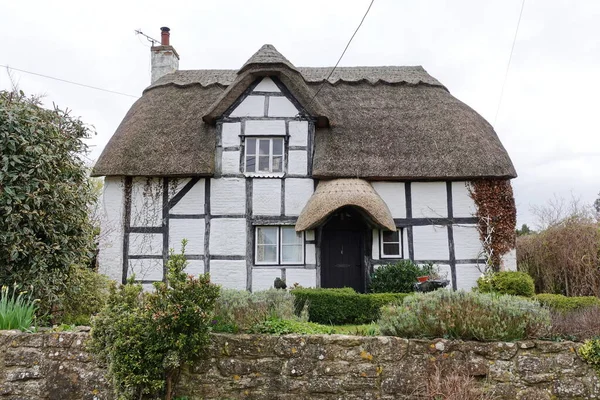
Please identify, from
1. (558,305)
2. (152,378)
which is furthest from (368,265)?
(152,378)

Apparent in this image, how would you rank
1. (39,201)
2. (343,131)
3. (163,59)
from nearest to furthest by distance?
(39,201)
(343,131)
(163,59)

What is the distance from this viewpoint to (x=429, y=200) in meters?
12.2

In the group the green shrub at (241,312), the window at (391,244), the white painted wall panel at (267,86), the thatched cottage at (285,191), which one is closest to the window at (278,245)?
the thatched cottage at (285,191)

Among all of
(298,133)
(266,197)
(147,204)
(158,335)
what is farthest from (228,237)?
(158,335)

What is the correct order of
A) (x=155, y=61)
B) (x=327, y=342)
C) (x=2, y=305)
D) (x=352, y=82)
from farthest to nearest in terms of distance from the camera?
(x=155, y=61) → (x=352, y=82) → (x=2, y=305) → (x=327, y=342)

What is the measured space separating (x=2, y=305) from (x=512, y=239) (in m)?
11.0

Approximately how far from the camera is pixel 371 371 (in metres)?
4.66

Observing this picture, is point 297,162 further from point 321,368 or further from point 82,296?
point 321,368

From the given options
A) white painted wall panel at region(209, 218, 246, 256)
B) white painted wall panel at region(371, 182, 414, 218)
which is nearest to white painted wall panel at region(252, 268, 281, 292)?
white painted wall panel at region(209, 218, 246, 256)

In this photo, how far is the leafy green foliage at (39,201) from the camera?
6.56 m

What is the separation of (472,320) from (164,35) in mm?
14422

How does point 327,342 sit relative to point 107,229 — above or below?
below

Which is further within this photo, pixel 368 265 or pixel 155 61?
pixel 155 61

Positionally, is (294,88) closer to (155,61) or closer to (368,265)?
(368,265)
